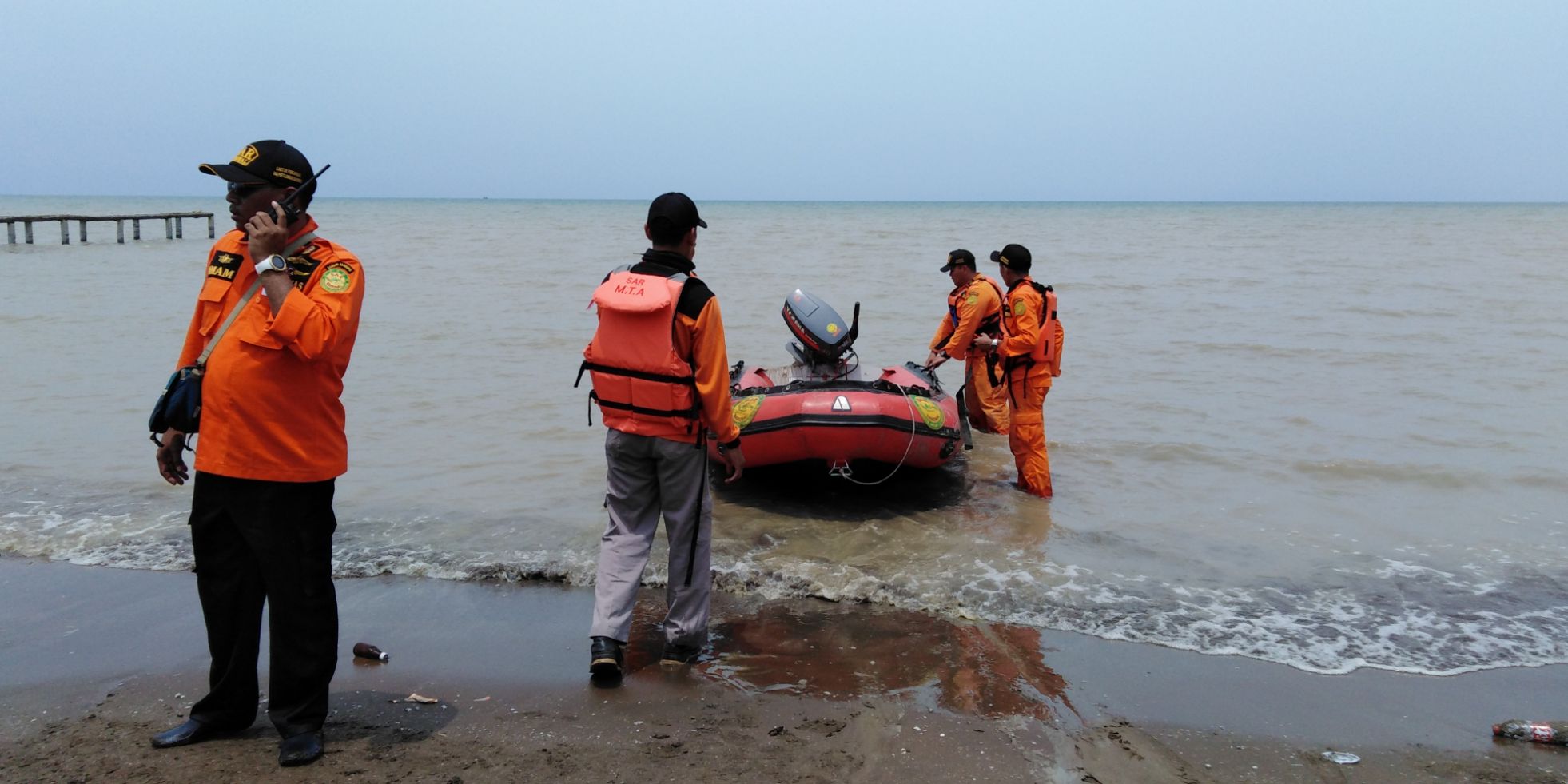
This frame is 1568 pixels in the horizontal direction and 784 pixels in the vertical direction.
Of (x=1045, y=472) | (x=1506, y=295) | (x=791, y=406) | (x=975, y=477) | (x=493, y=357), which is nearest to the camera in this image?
(x=791, y=406)

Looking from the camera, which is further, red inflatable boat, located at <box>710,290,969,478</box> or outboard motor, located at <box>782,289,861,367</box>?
outboard motor, located at <box>782,289,861,367</box>

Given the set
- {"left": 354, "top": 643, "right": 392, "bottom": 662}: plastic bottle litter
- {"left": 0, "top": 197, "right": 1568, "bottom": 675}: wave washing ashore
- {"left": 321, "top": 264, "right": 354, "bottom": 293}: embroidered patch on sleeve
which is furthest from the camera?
{"left": 0, "top": 197, "right": 1568, "bottom": 675}: wave washing ashore

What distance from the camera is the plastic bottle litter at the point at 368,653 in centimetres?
419

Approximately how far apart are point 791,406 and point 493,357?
7.64 metres

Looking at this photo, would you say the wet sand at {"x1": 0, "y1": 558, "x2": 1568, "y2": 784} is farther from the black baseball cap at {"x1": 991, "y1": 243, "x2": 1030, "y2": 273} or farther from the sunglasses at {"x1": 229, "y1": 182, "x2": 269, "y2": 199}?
the black baseball cap at {"x1": 991, "y1": 243, "x2": 1030, "y2": 273}

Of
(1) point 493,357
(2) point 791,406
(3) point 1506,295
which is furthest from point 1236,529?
(3) point 1506,295

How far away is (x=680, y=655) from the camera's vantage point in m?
4.26

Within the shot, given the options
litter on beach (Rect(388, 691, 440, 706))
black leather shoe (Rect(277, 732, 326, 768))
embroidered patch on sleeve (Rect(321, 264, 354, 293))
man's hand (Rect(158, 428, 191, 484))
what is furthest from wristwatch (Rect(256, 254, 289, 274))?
litter on beach (Rect(388, 691, 440, 706))

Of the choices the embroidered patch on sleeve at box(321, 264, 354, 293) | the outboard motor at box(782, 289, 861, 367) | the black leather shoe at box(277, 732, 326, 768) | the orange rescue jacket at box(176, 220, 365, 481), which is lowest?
the black leather shoe at box(277, 732, 326, 768)

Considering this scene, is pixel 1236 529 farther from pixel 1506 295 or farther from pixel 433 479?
pixel 1506 295

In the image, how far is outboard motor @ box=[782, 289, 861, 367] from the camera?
7.45 metres

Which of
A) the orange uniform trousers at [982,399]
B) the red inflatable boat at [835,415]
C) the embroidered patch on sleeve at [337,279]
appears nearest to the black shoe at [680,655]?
the embroidered patch on sleeve at [337,279]

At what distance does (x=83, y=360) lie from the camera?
12.6 metres

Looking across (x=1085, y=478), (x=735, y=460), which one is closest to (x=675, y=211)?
(x=735, y=460)
